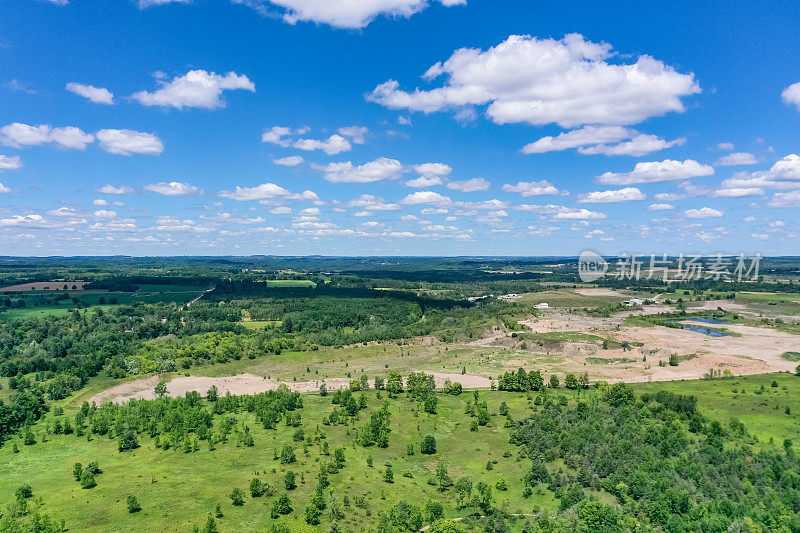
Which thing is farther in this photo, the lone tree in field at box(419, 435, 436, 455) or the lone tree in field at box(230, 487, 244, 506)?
the lone tree in field at box(419, 435, 436, 455)

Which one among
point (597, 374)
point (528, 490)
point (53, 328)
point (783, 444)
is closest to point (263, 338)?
point (53, 328)

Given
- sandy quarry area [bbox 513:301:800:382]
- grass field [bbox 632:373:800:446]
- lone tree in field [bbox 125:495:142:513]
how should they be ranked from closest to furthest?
lone tree in field [bbox 125:495:142:513]
grass field [bbox 632:373:800:446]
sandy quarry area [bbox 513:301:800:382]

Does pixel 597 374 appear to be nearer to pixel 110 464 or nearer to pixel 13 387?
pixel 110 464

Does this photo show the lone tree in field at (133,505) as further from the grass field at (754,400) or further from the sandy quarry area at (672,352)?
the sandy quarry area at (672,352)

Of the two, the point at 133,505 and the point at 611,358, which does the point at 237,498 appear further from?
the point at 611,358

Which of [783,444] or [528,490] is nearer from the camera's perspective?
[528,490]

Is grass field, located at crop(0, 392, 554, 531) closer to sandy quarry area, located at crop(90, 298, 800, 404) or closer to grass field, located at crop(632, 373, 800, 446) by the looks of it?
sandy quarry area, located at crop(90, 298, 800, 404)

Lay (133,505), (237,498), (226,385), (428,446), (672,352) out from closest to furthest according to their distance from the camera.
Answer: (133,505) → (237,498) → (428,446) → (226,385) → (672,352)

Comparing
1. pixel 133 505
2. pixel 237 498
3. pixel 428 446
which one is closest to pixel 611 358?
pixel 428 446

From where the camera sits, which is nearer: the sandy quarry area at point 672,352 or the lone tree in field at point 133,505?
the lone tree in field at point 133,505

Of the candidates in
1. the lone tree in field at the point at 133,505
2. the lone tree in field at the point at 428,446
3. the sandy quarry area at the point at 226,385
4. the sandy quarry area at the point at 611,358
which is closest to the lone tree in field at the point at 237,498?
the lone tree in field at the point at 133,505

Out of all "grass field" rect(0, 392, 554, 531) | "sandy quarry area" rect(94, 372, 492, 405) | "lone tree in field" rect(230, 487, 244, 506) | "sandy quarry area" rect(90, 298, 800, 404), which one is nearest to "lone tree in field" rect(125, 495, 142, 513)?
"grass field" rect(0, 392, 554, 531)
